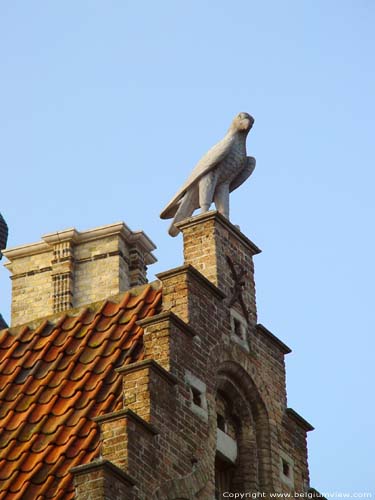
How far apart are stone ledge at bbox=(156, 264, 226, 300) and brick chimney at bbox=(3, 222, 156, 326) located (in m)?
12.8

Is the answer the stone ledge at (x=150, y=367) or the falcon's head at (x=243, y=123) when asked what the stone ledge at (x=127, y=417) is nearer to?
the stone ledge at (x=150, y=367)

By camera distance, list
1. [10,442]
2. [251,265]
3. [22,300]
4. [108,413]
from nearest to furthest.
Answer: [108,413] < [10,442] < [251,265] < [22,300]

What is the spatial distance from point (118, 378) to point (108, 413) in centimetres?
188

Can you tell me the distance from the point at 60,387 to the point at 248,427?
8.89ft

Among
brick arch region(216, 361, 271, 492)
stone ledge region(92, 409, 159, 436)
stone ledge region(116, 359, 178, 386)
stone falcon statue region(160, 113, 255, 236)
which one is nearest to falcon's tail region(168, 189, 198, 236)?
stone falcon statue region(160, 113, 255, 236)

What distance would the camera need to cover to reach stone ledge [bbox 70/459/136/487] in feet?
82.9

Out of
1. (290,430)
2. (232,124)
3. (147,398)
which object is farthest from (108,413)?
(232,124)

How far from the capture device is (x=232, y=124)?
31.7 m

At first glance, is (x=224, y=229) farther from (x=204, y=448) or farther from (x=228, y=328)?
(x=204, y=448)

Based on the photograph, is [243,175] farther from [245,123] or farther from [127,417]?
[127,417]

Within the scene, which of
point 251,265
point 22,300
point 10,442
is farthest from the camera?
point 22,300

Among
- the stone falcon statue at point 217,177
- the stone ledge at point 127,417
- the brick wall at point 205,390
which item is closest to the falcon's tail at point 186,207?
the stone falcon statue at point 217,177

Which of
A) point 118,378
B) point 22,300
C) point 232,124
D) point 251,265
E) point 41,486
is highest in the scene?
point 22,300

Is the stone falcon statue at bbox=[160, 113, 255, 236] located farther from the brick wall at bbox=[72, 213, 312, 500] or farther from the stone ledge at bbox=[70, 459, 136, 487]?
the stone ledge at bbox=[70, 459, 136, 487]
